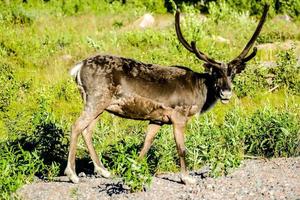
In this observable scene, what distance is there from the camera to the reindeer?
9.67m

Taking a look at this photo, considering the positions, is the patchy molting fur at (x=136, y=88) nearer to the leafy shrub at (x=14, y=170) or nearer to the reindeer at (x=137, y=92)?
the reindeer at (x=137, y=92)

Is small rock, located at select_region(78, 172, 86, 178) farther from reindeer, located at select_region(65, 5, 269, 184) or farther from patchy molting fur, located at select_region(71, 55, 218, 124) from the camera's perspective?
patchy molting fur, located at select_region(71, 55, 218, 124)

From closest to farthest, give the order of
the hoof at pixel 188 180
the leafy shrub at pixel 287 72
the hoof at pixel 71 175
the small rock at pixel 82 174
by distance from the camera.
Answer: the hoof at pixel 188 180
the hoof at pixel 71 175
the small rock at pixel 82 174
the leafy shrub at pixel 287 72

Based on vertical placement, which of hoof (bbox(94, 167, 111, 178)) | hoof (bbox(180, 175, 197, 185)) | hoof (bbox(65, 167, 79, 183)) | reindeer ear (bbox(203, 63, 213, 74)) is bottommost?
hoof (bbox(94, 167, 111, 178))

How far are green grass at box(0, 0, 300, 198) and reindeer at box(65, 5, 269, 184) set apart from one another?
0.55m

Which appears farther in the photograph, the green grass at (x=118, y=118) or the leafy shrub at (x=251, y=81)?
the leafy shrub at (x=251, y=81)

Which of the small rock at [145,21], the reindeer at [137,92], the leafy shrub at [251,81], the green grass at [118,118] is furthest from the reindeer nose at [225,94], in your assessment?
the small rock at [145,21]

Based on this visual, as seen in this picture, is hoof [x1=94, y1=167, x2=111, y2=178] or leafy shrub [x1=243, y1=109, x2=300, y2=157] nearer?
hoof [x1=94, y1=167, x2=111, y2=178]

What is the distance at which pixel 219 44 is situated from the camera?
22328 millimetres

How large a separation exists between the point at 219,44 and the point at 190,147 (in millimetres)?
12358

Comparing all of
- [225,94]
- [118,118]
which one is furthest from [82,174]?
A: [118,118]

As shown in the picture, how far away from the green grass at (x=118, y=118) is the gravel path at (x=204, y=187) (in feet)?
0.70

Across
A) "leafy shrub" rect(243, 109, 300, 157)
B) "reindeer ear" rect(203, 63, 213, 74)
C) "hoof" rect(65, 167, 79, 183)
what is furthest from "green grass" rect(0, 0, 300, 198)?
"reindeer ear" rect(203, 63, 213, 74)

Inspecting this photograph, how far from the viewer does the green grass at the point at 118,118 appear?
392 inches
